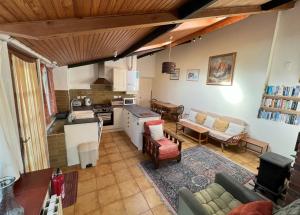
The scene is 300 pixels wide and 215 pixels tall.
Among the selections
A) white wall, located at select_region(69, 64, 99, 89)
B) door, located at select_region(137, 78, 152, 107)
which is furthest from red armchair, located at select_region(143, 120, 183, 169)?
door, located at select_region(137, 78, 152, 107)

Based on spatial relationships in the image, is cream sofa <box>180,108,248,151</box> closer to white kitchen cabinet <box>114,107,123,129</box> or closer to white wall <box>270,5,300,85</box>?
white wall <box>270,5,300,85</box>

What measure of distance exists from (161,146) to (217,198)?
1452 millimetres

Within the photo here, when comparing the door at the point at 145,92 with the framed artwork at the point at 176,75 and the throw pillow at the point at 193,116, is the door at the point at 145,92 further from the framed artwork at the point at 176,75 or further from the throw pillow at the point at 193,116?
the throw pillow at the point at 193,116

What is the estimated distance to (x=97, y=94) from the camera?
541 cm

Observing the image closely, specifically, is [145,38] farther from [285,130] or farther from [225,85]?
[285,130]

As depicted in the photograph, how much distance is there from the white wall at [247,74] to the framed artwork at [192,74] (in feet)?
0.48

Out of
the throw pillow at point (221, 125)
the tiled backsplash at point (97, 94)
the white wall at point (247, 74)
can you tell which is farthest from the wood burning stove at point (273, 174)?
the tiled backsplash at point (97, 94)

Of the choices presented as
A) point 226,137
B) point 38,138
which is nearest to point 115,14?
point 38,138

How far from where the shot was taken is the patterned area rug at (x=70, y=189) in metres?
2.28

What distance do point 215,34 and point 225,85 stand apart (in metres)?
1.72

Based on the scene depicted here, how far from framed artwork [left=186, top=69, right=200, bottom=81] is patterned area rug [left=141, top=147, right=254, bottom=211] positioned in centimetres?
304

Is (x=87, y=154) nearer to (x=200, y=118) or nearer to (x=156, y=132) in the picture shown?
(x=156, y=132)

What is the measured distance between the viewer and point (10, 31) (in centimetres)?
115

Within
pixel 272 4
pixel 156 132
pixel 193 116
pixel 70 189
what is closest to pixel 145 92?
pixel 193 116
